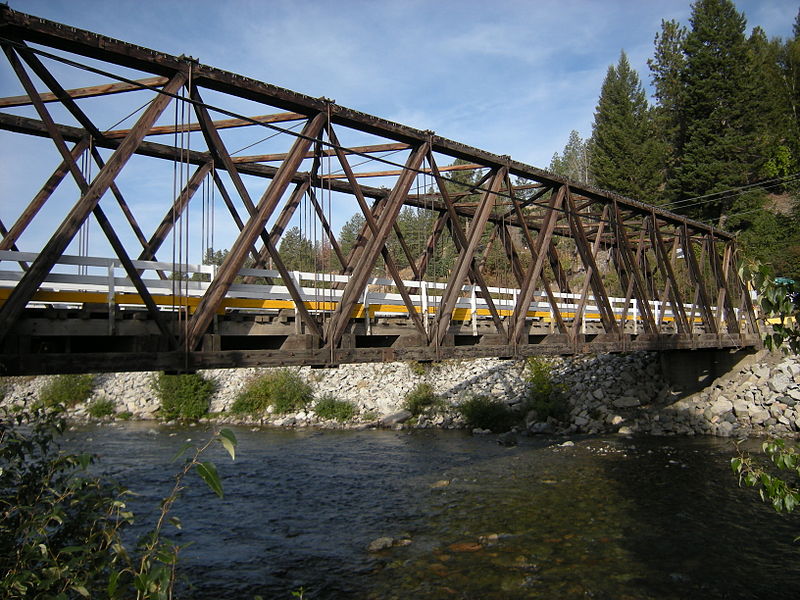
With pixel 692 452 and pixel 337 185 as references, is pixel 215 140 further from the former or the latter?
pixel 692 452

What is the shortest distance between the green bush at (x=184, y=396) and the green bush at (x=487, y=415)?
1738 centimetres

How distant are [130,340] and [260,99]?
496cm

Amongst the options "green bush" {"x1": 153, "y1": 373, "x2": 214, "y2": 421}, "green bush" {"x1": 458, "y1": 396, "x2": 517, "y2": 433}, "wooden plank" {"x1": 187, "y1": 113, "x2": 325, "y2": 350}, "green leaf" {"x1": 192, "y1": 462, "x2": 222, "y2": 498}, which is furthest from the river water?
"green bush" {"x1": 153, "y1": 373, "x2": 214, "y2": 421}

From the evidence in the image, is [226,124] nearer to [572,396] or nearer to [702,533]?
[702,533]

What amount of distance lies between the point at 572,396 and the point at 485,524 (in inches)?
636

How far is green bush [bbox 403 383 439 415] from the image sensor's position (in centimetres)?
3022

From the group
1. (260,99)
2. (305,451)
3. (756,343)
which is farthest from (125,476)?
(756,343)

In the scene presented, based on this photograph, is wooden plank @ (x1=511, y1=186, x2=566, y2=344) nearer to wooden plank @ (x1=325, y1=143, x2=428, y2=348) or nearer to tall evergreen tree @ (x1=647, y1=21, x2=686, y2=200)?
wooden plank @ (x1=325, y1=143, x2=428, y2=348)

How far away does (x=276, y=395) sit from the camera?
113ft

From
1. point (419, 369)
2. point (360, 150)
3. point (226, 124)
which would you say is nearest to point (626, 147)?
point (419, 369)

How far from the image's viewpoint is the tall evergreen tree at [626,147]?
179ft

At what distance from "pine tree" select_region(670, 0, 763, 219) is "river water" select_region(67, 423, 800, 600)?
31.4m

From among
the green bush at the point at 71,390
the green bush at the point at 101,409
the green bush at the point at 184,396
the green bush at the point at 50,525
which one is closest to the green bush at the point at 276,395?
the green bush at the point at 184,396

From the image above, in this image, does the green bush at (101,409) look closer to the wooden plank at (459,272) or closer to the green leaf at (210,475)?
the wooden plank at (459,272)
